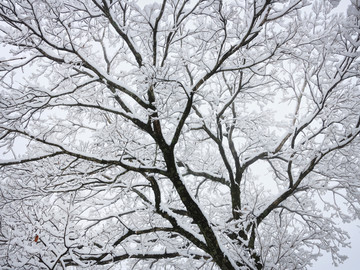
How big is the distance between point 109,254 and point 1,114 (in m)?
2.68

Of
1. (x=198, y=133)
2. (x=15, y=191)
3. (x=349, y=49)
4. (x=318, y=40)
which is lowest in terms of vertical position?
(x=349, y=49)

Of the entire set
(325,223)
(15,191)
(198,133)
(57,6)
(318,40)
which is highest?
(198,133)

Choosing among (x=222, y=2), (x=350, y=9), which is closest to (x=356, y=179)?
(x=350, y=9)

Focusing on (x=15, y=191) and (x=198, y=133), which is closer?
(x=15, y=191)

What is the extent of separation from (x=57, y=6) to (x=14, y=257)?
10.2 ft

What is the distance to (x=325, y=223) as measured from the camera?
5.59 m

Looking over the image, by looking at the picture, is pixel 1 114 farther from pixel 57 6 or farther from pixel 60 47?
pixel 57 6

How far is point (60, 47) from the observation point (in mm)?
3469

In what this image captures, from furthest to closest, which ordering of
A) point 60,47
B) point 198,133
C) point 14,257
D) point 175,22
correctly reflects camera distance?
point 198,133 → point 175,22 → point 60,47 → point 14,257

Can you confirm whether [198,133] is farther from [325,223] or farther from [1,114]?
[1,114]

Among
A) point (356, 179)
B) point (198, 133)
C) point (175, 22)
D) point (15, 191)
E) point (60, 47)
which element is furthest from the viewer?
point (198, 133)

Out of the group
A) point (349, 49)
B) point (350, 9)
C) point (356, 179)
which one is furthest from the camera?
point (356, 179)

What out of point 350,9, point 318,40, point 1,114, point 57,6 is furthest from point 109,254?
point 318,40

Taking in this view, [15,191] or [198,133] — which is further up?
[198,133]
